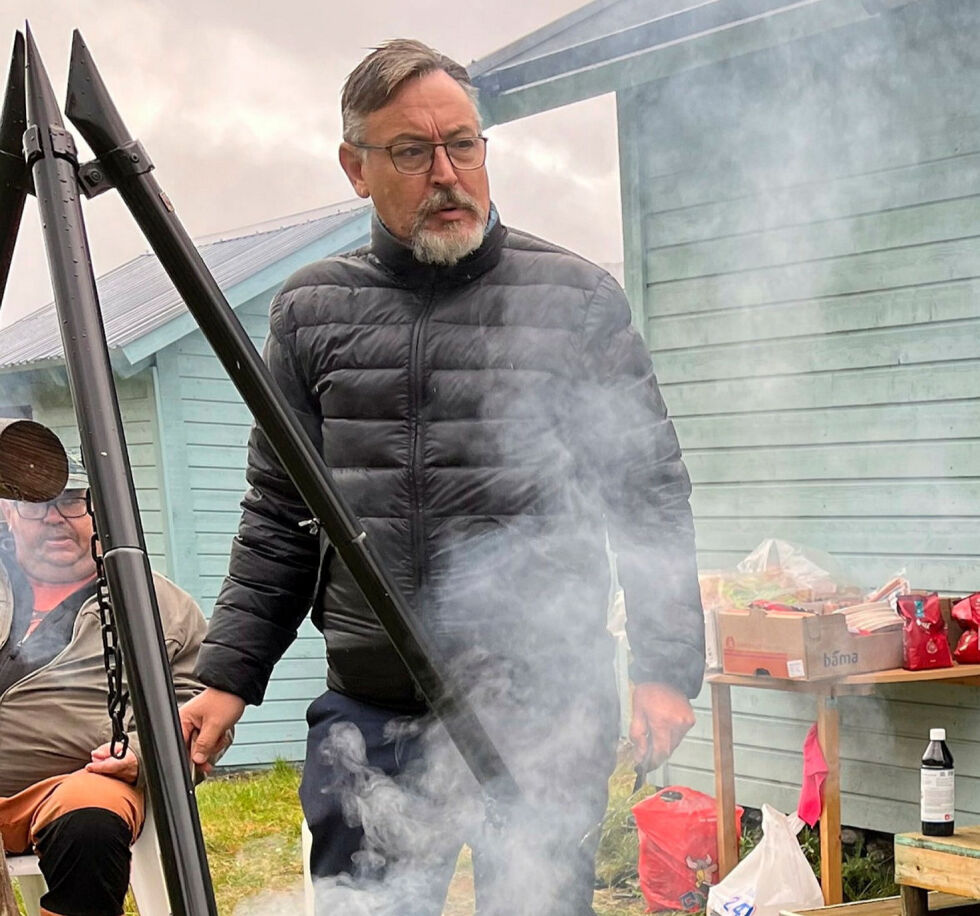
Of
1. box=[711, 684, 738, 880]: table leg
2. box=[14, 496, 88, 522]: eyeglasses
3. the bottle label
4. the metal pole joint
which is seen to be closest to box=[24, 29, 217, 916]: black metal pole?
the metal pole joint

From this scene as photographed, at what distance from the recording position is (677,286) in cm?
364

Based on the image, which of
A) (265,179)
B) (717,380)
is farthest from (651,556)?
(717,380)

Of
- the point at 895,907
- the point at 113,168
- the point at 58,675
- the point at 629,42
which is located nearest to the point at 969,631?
the point at 895,907

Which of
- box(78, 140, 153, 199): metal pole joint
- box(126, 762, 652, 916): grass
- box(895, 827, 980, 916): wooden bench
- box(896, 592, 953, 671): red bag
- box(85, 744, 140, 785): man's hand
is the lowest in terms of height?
box(126, 762, 652, 916): grass

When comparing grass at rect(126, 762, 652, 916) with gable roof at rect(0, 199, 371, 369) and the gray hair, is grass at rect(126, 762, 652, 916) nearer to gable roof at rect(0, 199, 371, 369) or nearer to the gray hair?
gable roof at rect(0, 199, 371, 369)

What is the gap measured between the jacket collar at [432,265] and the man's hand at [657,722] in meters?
0.61

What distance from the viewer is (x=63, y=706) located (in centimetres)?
252

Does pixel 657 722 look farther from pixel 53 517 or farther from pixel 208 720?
pixel 53 517

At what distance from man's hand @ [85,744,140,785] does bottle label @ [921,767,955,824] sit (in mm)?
1580

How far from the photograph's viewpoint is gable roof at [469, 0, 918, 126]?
2594mm

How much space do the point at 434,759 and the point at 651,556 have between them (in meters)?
0.42

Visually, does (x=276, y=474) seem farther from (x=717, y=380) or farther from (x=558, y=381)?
(x=717, y=380)

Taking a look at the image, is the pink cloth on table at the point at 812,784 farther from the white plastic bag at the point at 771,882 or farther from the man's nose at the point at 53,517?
the man's nose at the point at 53,517

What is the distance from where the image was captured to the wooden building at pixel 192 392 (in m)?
3.58
